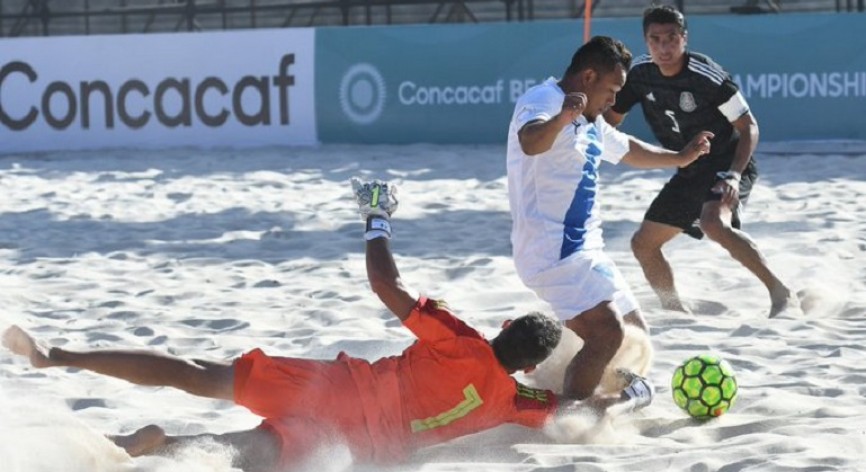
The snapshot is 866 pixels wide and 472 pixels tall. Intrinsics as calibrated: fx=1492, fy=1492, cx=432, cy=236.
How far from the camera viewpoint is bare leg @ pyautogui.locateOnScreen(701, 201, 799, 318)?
7023 mm

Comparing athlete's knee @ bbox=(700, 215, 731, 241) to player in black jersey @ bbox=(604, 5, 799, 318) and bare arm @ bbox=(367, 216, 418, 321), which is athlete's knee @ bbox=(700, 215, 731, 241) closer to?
player in black jersey @ bbox=(604, 5, 799, 318)

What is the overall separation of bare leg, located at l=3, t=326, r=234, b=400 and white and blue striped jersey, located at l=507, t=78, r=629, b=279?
4.01 feet

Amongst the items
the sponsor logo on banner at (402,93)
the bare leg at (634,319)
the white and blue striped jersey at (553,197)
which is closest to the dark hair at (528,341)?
the white and blue striped jersey at (553,197)

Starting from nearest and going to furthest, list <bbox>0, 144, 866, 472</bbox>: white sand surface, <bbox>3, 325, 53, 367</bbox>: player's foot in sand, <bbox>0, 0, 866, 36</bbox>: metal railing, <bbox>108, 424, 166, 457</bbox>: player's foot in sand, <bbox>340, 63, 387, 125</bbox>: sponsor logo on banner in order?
<bbox>108, 424, 166, 457</bbox>: player's foot in sand
<bbox>3, 325, 53, 367</bbox>: player's foot in sand
<bbox>0, 144, 866, 472</bbox>: white sand surface
<bbox>340, 63, 387, 125</bbox>: sponsor logo on banner
<bbox>0, 0, 866, 36</bbox>: metal railing

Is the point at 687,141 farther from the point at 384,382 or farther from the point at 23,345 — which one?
the point at 23,345

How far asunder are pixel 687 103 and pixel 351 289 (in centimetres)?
200

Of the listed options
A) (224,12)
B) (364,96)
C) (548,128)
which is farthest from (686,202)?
(224,12)

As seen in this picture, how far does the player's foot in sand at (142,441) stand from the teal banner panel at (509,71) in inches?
420

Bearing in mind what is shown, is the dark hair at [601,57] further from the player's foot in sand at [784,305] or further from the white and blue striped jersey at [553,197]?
the player's foot in sand at [784,305]

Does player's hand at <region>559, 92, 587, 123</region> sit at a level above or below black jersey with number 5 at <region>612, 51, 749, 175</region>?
above

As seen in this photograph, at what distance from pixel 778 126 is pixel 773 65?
0.61m

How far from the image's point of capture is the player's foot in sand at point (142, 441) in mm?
4242

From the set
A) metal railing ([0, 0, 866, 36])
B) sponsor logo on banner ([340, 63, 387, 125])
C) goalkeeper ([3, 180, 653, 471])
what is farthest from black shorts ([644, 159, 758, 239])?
metal railing ([0, 0, 866, 36])

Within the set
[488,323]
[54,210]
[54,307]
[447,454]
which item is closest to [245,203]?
[54,210]
